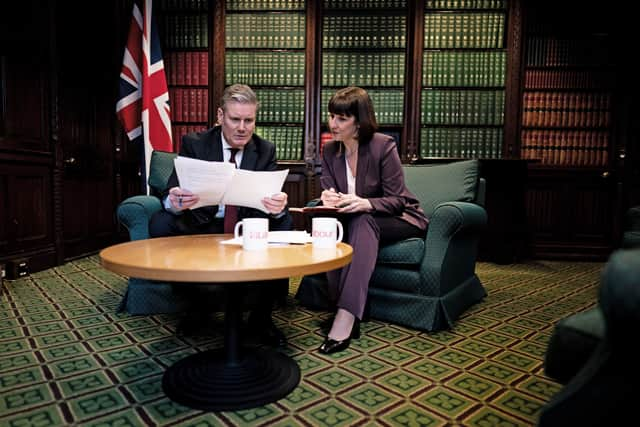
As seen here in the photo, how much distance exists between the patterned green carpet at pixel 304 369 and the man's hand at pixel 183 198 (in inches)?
21.8

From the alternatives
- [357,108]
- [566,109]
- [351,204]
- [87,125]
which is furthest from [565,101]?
[87,125]


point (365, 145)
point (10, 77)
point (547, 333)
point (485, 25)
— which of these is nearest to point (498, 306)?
point (547, 333)

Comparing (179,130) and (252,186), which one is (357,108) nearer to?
(252,186)

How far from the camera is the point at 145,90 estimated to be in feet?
11.9

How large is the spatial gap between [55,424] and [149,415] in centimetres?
23

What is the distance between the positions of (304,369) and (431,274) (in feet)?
2.28

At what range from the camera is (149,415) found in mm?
1154

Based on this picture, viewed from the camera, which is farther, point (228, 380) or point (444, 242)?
point (444, 242)

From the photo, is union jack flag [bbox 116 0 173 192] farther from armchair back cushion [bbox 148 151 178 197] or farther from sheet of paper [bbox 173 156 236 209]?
sheet of paper [bbox 173 156 236 209]

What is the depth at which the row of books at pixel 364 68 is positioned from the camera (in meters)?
3.99

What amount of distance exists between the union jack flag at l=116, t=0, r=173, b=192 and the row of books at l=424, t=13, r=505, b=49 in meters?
2.40

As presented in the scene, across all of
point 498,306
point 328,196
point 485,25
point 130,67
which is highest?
point 485,25

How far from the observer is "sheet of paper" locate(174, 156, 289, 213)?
1407 millimetres

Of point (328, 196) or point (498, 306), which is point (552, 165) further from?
point (328, 196)
